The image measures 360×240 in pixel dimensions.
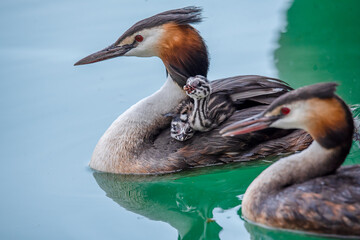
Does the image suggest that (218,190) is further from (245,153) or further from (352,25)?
(352,25)

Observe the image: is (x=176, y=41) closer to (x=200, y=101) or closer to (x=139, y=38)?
(x=139, y=38)

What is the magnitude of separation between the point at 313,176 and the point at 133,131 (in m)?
1.74

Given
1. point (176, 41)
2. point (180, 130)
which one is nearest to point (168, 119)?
point (180, 130)

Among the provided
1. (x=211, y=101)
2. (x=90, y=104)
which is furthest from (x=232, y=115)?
(x=90, y=104)

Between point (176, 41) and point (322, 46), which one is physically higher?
point (176, 41)

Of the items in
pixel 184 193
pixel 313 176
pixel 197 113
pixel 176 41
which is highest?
pixel 176 41

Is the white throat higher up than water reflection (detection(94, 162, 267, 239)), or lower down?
higher up

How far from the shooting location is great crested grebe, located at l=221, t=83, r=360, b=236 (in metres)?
4.05

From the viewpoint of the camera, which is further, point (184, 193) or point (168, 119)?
point (168, 119)

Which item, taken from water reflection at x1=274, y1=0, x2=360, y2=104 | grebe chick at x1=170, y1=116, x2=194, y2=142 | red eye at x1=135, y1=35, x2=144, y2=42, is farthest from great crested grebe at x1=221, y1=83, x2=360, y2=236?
water reflection at x1=274, y1=0, x2=360, y2=104

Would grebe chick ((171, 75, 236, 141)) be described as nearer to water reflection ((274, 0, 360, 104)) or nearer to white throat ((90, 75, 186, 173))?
white throat ((90, 75, 186, 173))

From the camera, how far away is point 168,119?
546 cm

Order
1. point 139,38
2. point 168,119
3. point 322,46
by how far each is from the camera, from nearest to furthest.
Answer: point 139,38 → point 168,119 → point 322,46

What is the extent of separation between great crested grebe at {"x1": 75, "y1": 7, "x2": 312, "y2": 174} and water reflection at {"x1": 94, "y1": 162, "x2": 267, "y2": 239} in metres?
0.08
